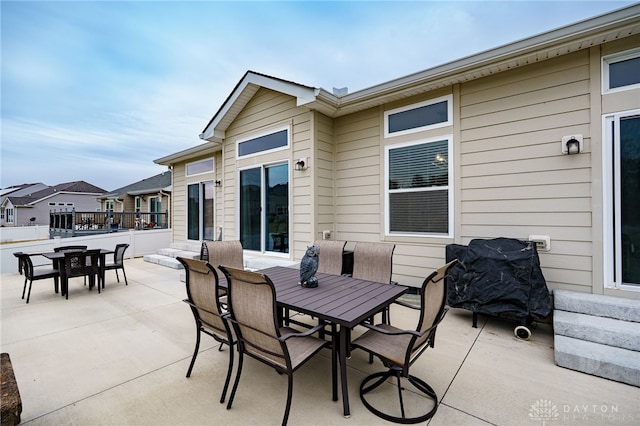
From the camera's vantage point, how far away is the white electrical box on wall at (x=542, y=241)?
3.45m

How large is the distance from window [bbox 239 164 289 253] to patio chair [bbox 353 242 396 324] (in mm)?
2289

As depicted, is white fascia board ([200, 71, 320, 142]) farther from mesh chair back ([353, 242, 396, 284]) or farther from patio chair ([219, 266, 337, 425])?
patio chair ([219, 266, 337, 425])

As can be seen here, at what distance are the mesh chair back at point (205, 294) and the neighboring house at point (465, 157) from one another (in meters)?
2.86

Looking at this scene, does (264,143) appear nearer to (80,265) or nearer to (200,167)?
(200,167)

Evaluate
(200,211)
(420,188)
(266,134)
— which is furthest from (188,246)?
(420,188)

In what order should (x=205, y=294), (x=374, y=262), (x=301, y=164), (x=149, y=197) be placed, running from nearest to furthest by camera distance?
(x=205, y=294)
(x=374, y=262)
(x=301, y=164)
(x=149, y=197)

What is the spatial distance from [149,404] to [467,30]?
356 inches

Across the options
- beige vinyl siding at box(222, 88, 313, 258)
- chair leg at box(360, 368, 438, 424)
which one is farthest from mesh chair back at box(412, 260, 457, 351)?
beige vinyl siding at box(222, 88, 313, 258)

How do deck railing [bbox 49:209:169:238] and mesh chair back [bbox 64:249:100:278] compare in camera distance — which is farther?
deck railing [bbox 49:209:169:238]

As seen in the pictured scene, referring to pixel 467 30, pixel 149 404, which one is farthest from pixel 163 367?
pixel 467 30

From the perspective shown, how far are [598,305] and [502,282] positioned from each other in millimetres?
953

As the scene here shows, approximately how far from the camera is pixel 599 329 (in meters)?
2.64

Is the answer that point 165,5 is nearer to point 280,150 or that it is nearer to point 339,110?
point 280,150

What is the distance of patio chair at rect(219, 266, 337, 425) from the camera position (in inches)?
67.3
